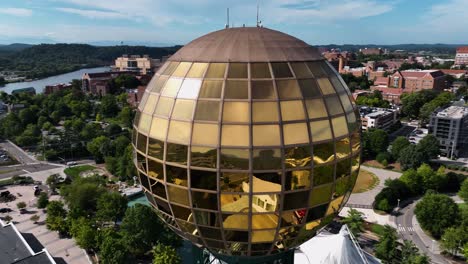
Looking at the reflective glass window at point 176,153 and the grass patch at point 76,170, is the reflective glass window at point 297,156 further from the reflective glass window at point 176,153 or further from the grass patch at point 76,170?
the grass patch at point 76,170

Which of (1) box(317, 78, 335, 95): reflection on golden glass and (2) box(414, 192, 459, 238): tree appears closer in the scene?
(1) box(317, 78, 335, 95): reflection on golden glass

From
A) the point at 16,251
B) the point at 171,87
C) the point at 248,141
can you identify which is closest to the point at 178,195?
the point at 248,141

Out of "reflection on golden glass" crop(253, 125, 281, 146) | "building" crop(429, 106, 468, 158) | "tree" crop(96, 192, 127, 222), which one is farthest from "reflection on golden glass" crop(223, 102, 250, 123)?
"building" crop(429, 106, 468, 158)

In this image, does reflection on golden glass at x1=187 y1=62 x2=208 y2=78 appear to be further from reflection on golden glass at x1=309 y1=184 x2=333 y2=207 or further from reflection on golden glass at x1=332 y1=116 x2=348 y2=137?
reflection on golden glass at x1=309 y1=184 x2=333 y2=207

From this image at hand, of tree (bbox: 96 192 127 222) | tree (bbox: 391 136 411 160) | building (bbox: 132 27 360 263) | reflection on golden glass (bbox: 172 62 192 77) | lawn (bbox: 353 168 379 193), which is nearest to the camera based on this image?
building (bbox: 132 27 360 263)

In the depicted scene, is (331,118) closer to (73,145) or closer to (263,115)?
(263,115)

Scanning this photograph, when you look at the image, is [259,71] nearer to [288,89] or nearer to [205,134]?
[288,89]

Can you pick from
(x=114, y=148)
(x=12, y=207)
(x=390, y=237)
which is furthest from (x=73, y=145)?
(x=390, y=237)
